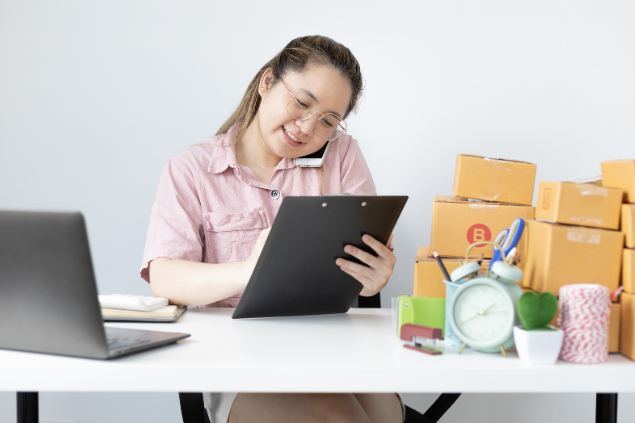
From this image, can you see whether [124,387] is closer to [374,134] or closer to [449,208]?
[449,208]

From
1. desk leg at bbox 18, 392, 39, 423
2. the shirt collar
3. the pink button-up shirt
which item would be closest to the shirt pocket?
the pink button-up shirt

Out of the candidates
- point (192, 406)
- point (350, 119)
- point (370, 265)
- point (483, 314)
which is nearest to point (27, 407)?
point (192, 406)

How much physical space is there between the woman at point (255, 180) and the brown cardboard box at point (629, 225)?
42 centimetres

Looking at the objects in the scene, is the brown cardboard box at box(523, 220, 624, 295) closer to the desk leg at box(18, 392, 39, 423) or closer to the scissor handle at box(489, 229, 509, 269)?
the scissor handle at box(489, 229, 509, 269)

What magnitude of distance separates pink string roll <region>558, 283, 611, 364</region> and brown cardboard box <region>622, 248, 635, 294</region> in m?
0.08

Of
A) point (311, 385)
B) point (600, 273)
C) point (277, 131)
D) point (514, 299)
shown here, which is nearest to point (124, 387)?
point (311, 385)

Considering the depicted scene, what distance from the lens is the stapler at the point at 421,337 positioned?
2.48 ft

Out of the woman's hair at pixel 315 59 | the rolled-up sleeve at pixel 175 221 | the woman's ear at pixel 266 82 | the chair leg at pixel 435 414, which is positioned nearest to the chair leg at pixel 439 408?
the chair leg at pixel 435 414

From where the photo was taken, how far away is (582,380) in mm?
674

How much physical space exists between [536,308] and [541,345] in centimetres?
5

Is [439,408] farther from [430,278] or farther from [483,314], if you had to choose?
[483,314]

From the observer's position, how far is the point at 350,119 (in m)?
1.84

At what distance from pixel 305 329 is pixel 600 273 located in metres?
0.49

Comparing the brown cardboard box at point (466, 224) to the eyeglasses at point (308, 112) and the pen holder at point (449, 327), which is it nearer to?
the pen holder at point (449, 327)
